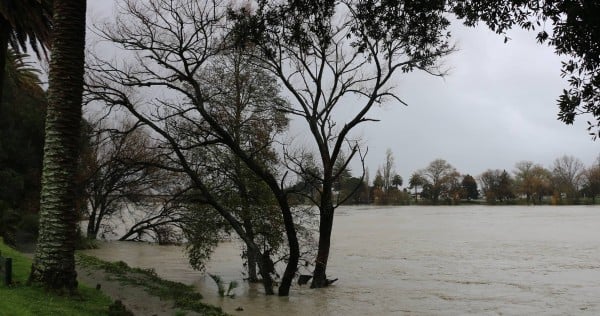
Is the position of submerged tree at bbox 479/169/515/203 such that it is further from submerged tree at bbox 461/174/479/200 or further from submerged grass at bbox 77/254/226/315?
submerged grass at bbox 77/254/226/315

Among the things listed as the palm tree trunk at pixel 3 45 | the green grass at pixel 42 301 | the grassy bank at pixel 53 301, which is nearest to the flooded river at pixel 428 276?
the grassy bank at pixel 53 301

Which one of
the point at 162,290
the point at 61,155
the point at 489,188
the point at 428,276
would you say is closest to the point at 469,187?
the point at 489,188

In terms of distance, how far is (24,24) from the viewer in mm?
12898

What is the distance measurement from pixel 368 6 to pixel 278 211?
10.3 metres

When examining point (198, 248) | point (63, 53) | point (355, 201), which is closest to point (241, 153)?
point (198, 248)

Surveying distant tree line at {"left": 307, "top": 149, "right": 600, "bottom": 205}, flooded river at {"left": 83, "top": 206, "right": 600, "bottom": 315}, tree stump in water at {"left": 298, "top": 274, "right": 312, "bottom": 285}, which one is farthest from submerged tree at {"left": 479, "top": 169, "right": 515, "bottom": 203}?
tree stump in water at {"left": 298, "top": 274, "right": 312, "bottom": 285}

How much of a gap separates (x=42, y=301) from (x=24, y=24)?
8.08 metres

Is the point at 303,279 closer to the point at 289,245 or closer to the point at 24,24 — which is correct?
the point at 289,245

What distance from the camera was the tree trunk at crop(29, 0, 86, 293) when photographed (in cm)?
866

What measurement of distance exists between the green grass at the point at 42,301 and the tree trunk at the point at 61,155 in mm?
333

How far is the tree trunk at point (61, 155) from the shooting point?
8.66 m

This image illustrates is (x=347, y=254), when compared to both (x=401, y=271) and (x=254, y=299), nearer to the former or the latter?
(x=401, y=271)

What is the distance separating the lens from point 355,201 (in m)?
140

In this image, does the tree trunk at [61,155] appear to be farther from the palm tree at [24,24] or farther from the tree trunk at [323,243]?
the tree trunk at [323,243]
